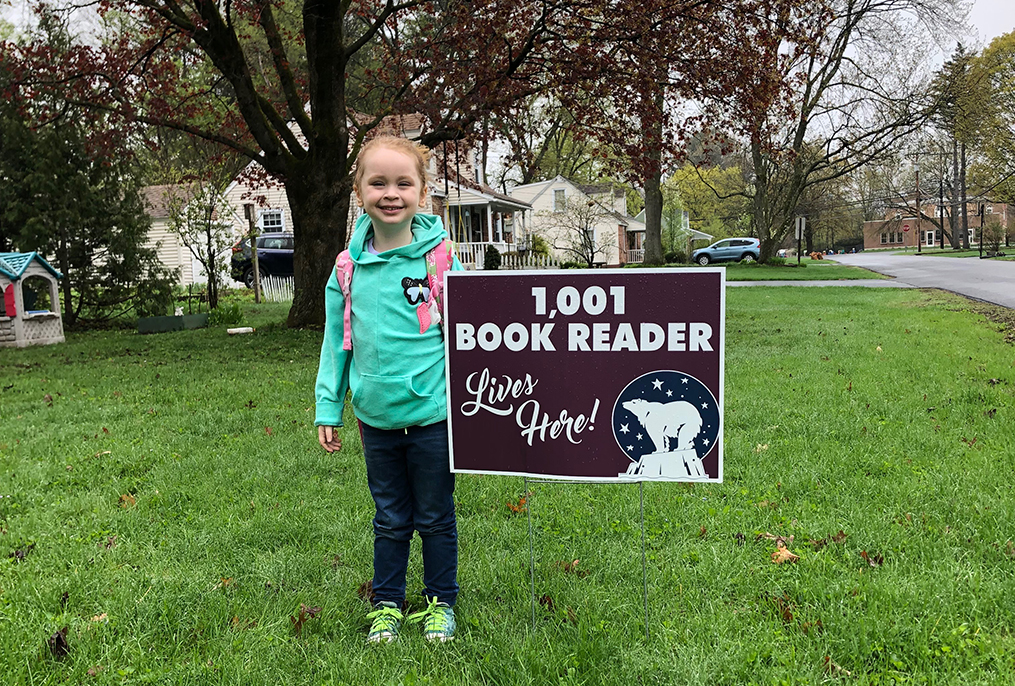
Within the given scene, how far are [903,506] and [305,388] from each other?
5.74 metres

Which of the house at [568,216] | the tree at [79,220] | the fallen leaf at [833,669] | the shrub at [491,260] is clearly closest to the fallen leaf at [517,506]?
the fallen leaf at [833,669]

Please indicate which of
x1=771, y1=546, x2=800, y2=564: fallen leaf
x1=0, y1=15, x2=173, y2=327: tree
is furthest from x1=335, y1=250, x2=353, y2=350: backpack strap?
x1=0, y1=15, x2=173, y2=327: tree

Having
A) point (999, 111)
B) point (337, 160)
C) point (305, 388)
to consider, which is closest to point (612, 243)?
point (999, 111)

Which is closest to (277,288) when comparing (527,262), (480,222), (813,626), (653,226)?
(527,262)

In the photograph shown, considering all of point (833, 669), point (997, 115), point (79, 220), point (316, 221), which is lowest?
point (833, 669)

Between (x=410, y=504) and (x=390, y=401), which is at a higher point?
(x=390, y=401)

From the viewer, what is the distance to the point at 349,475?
4.55m

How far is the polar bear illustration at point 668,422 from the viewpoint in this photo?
2.42 metres

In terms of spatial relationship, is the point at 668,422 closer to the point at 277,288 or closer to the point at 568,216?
the point at 277,288

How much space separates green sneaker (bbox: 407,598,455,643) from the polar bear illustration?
3.27ft

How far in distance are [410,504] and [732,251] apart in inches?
1757

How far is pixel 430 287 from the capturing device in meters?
2.61

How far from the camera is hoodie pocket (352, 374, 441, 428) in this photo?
8.27ft

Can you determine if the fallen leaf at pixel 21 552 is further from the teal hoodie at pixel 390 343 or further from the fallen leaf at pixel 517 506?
the fallen leaf at pixel 517 506
